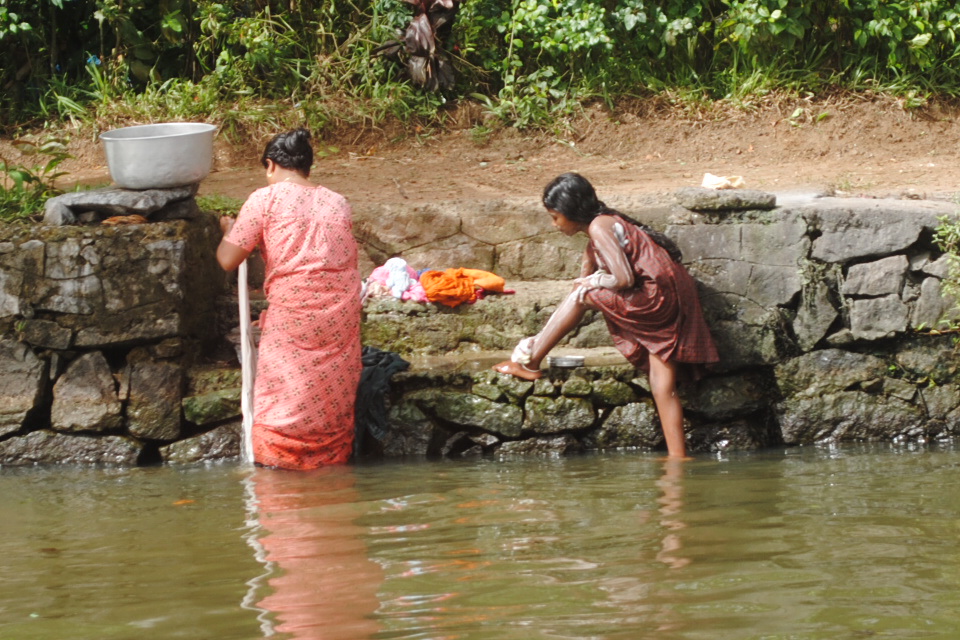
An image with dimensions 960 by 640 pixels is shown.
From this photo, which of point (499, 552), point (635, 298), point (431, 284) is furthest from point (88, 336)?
point (499, 552)

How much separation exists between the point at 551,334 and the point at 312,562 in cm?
247

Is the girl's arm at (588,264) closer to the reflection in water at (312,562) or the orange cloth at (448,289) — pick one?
the orange cloth at (448,289)

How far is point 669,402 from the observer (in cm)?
606

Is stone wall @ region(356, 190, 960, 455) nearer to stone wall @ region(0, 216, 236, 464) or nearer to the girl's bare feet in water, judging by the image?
the girl's bare feet in water

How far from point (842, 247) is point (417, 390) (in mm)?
2398

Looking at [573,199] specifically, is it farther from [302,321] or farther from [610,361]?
[302,321]

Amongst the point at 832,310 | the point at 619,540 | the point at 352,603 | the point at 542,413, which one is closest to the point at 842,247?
the point at 832,310

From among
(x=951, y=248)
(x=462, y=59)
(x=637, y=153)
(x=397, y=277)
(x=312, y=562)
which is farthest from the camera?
(x=462, y=59)

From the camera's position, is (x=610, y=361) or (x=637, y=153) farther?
(x=637, y=153)

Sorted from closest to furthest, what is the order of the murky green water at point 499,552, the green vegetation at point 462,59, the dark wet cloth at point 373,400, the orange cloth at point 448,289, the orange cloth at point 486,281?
the murky green water at point 499,552 < the dark wet cloth at point 373,400 < the orange cloth at point 448,289 < the orange cloth at point 486,281 < the green vegetation at point 462,59

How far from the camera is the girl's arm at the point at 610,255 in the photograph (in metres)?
5.85

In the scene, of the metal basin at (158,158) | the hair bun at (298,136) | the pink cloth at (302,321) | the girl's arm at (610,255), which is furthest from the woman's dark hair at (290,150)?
the girl's arm at (610,255)

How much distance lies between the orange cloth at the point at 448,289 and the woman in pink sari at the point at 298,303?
0.92 metres

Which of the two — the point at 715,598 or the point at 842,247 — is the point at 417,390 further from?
the point at 715,598
